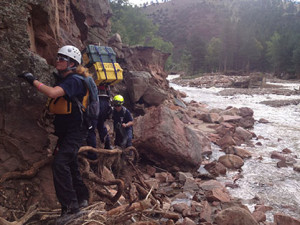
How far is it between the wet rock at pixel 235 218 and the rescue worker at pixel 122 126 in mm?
3161

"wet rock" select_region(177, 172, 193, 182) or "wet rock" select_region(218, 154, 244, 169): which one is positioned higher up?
"wet rock" select_region(177, 172, 193, 182)

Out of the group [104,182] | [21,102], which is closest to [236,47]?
[104,182]

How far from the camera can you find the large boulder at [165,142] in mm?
7430

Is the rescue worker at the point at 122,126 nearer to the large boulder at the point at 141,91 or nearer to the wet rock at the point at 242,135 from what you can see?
the large boulder at the point at 141,91

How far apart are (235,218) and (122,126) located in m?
3.61

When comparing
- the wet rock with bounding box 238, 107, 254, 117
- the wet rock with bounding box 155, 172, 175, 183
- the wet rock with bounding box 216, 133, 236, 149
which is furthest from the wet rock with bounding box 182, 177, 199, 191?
the wet rock with bounding box 238, 107, 254, 117

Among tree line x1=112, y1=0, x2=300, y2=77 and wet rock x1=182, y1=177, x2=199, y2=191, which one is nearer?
wet rock x1=182, y1=177, x2=199, y2=191

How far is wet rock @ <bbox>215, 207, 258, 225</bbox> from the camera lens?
4.65 meters

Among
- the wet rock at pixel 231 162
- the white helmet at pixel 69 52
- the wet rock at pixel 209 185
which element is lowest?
the wet rock at pixel 231 162

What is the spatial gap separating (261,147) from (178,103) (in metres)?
8.48

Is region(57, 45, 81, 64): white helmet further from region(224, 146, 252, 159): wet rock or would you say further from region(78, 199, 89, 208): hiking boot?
region(224, 146, 252, 159): wet rock

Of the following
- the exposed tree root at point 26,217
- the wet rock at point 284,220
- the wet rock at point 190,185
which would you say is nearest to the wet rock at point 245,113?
the wet rock at point 190,185

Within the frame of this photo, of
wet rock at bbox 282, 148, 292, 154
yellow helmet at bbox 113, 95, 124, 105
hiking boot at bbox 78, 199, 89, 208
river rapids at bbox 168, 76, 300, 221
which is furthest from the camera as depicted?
wet rock at bbox 282, 148, 292, 154

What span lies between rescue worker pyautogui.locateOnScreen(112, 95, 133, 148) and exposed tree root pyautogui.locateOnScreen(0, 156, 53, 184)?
3309 mm
